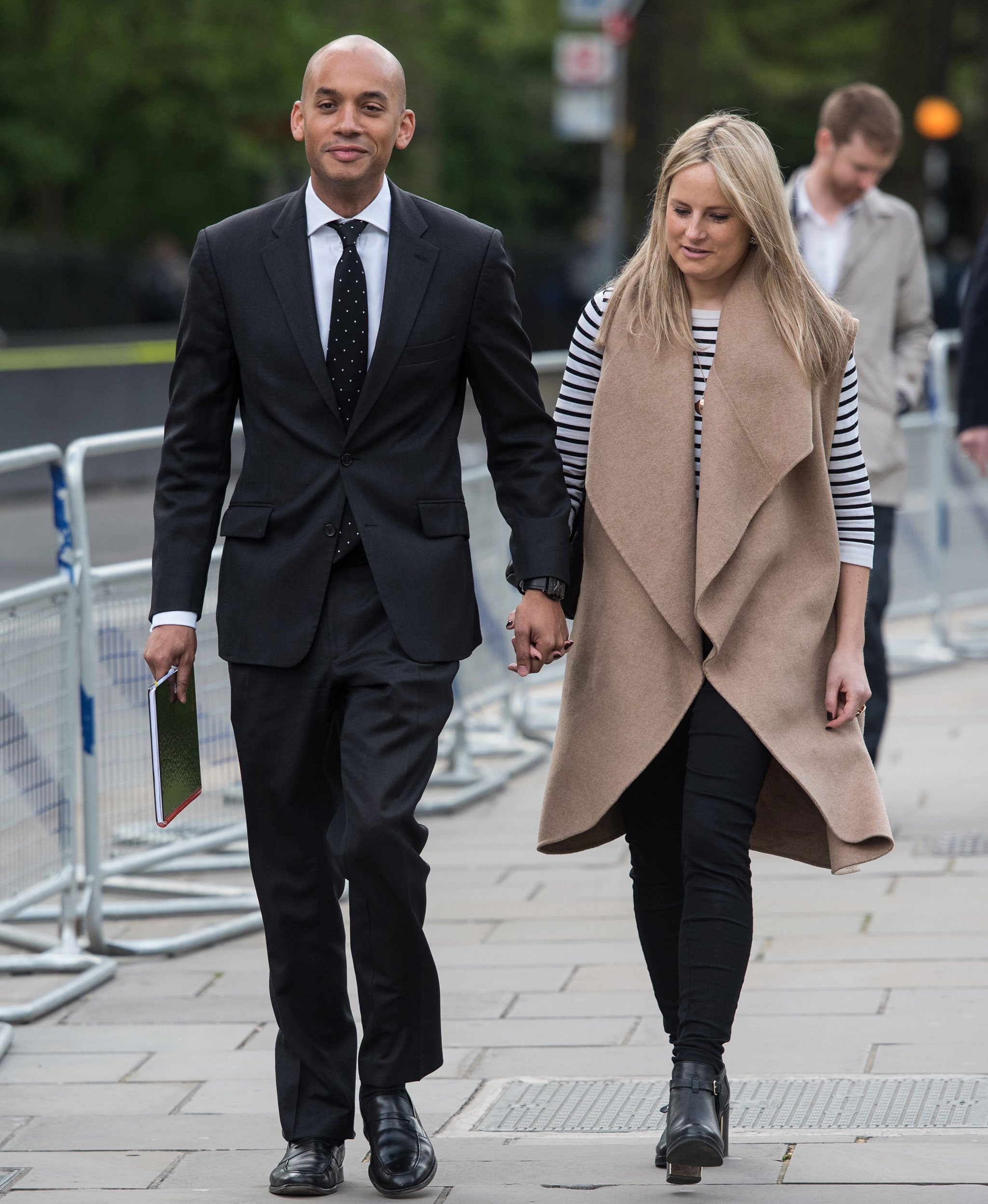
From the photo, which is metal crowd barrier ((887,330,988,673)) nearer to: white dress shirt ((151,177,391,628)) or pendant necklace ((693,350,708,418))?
pendant necklace ((693,350,708,418))

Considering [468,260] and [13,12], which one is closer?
[468,260]

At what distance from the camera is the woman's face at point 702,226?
12.3ft

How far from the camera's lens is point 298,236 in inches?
148

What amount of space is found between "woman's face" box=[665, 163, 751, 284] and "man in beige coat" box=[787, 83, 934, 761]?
2761 millimetres

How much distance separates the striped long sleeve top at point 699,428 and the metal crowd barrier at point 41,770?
5.45 ft

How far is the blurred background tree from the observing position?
78.1 feet

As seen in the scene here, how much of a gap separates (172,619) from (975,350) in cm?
360

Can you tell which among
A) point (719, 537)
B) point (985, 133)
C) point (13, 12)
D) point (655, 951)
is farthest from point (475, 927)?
point (13, 12)

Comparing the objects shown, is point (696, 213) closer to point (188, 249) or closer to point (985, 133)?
point (985, 133)

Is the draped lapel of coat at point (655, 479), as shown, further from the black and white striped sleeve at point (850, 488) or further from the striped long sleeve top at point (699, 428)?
the black and white striped sleeve at point (850, 488)

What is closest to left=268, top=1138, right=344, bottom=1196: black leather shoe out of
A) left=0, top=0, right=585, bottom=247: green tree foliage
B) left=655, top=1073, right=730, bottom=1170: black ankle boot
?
left=655, top=1073, right=730, bottom=1170: black ankle boot

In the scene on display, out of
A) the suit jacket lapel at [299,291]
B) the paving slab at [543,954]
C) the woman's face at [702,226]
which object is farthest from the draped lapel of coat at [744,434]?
the paving slab at [543,954]

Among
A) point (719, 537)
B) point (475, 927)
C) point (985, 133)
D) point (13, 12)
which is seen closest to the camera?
point (719, 537)

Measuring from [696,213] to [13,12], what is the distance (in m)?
30.3
